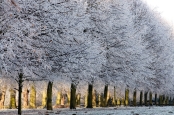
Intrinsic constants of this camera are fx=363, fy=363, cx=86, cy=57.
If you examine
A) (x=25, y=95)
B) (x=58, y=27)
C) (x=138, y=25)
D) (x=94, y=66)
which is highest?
(x=138, y=25)

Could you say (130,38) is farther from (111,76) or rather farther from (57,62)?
(57,62)

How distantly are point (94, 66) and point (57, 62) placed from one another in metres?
4.36

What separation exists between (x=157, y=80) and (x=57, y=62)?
2663 cm

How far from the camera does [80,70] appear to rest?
1991 cm

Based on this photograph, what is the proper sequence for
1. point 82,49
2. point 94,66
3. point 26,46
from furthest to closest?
point 94,66 < point 82,49 < point 26,46

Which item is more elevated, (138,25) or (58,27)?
(138,25)

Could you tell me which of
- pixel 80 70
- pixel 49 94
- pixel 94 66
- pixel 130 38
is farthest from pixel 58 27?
pixel 130 38

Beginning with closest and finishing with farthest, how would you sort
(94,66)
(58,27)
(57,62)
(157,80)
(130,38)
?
(58,27) → (57,62) → (94,66) → (130,38) → (157,80)

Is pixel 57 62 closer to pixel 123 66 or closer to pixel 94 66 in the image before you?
pixel 94 66

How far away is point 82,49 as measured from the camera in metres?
19.0

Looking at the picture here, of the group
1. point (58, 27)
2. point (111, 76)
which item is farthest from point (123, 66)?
point (58, 27)

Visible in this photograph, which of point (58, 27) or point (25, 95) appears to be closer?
point (58, 27)

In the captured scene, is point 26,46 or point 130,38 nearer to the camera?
point 26,46

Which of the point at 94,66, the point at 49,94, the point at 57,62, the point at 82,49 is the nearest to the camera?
the point at 57,62
